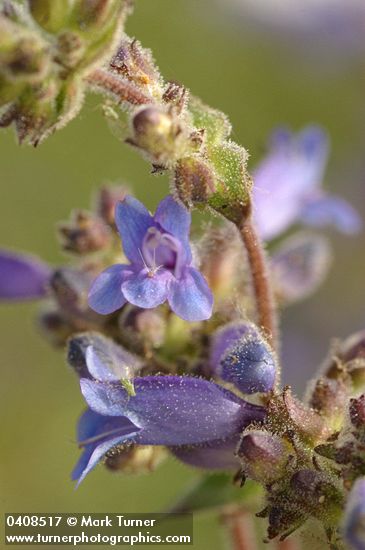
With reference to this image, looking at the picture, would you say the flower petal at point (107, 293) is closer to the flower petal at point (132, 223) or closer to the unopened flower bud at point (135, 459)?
the flower petal at point (132, 223)

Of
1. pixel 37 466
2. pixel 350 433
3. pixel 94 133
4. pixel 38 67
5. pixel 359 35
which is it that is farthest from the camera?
pixel 94 133

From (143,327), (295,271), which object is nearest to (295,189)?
(295,271)

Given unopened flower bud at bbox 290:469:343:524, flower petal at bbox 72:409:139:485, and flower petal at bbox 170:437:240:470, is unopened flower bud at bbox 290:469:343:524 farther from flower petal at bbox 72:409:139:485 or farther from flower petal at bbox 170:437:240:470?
flower petal at bbox 72:409:139:485

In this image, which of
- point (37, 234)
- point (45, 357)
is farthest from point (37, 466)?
point (37, 234)

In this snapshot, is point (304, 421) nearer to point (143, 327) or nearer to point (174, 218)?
point (174, 218)

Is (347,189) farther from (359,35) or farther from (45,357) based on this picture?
(45,357)

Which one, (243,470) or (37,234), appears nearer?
(243,470)

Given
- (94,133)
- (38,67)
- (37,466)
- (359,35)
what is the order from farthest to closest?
(94,133) → (359,35) → (37,466) → (38,67)
